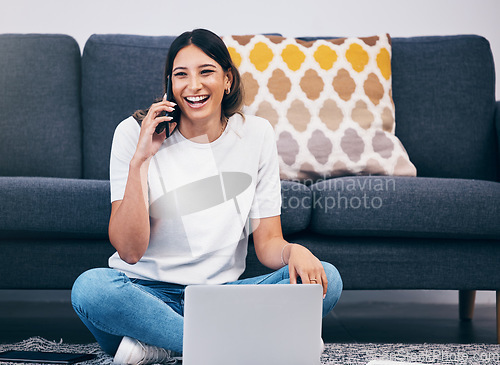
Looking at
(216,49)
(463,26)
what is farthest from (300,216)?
(463,26)

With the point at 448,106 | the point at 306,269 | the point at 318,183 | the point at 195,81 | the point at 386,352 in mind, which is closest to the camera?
the point at 306,269

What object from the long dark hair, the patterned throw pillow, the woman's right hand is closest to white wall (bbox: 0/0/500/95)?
the patterned throw pillow

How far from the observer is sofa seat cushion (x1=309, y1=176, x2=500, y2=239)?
1639 mm

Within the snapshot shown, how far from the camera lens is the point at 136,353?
1.29 meters

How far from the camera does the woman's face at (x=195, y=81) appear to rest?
1.41 meters

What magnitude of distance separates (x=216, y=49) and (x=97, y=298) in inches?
26.8

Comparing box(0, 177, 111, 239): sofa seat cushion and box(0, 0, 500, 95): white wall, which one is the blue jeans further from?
box(0, 0, 500, 95): white wall

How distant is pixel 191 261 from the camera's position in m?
1.37

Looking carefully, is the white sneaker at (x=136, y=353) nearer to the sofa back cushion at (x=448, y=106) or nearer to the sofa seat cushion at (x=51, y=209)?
the sofa seat cushion at (x=51, y=209)

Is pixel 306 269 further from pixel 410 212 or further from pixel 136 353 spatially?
pixel 410 212

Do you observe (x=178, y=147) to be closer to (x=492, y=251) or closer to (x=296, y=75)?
(x=296, y=75)

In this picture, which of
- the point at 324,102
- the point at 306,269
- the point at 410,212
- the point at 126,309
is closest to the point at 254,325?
the point at 306,269

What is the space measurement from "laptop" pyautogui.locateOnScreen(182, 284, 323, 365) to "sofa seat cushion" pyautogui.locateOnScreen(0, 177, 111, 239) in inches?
27.1

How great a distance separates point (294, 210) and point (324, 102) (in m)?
0.61
